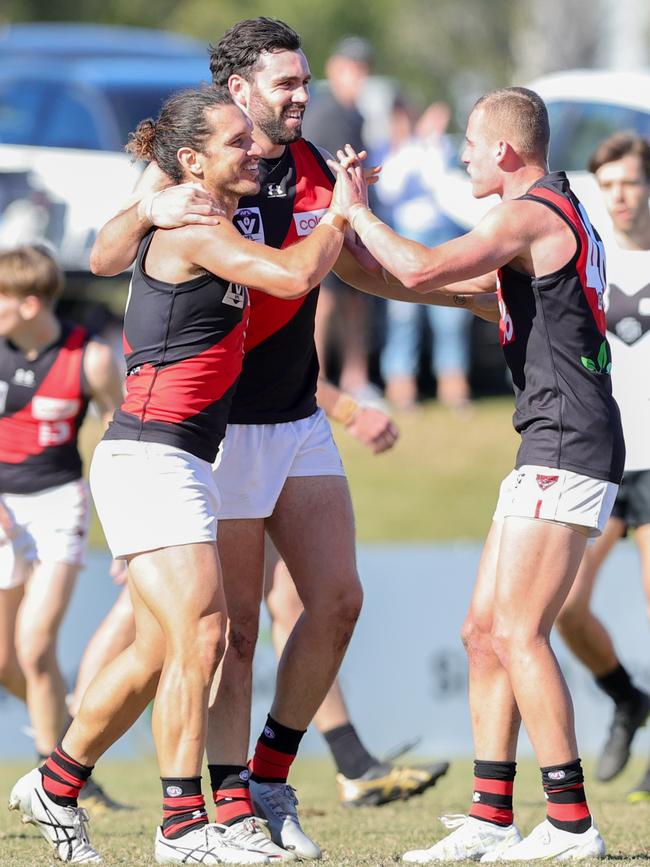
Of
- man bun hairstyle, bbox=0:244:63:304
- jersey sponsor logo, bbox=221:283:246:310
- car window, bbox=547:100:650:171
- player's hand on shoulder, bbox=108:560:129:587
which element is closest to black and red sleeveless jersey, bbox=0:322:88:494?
man bun hairstyle, bbox=0:244:63:304

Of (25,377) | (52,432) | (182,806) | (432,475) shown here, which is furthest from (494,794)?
(432,475)

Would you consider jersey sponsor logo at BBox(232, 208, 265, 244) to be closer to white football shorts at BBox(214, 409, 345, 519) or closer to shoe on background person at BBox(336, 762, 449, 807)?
white football shorts at BBox(214, 409, 345, 519)

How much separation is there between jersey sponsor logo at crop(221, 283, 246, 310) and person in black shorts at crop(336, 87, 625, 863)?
1.34 feet

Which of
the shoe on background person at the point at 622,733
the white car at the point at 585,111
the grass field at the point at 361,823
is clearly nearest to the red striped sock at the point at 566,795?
the grass field at the point at 361,823

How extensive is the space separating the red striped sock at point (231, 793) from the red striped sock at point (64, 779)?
43 cm

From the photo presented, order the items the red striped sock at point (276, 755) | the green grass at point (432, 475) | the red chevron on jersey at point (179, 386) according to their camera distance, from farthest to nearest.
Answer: the green grass at point (432, 475) < the red striped sock at point (276, 755) < the red chevron on jersey at point (179, 386)

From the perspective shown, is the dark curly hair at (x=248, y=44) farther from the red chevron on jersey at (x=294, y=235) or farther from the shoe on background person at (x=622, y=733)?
the shoe on background person at (x=622, y=733)

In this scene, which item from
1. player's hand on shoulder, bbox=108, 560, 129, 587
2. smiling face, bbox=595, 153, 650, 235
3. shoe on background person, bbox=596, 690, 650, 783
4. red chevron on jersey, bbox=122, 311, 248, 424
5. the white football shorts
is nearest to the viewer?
red chevron on jersey, bbox=122, 311, 248, 424

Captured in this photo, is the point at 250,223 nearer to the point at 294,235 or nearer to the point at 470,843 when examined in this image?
the point at 294,235

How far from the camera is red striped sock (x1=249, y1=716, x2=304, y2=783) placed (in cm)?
523

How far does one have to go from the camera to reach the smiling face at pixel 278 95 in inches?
202

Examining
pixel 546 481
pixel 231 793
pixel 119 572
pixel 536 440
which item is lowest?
pixel 231 793

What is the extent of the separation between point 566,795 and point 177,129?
2.34m

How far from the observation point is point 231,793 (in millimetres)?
4906
